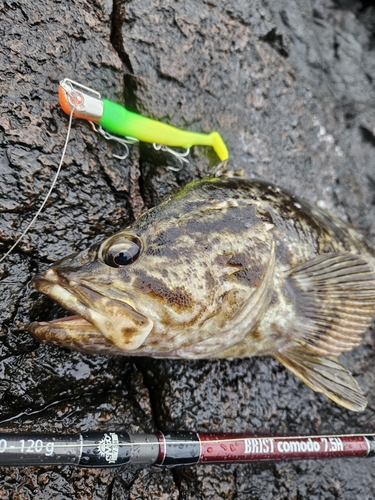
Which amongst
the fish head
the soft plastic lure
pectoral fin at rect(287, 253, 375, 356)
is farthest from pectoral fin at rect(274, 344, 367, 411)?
the soft plastic lure

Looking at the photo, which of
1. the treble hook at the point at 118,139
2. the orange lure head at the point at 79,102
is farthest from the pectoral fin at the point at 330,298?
the orange lure head at the point at 79,102

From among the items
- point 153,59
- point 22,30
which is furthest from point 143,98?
point 22,30

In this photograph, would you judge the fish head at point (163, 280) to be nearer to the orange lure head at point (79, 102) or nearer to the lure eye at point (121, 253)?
the lure eye at point (121, 253)

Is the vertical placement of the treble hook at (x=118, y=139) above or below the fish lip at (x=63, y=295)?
above

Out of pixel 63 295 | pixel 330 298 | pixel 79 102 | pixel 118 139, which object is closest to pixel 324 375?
pixel 330 298

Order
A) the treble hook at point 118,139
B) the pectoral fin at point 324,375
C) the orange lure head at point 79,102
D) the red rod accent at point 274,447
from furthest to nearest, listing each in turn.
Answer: the treble hook at point 118,139, the pectoral fin at point 324,375, the orange lure head at point 79,102, the red rod accent at point 274,447

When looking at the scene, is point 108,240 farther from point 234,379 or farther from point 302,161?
point 302,161

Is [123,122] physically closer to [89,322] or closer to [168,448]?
[89,322]
